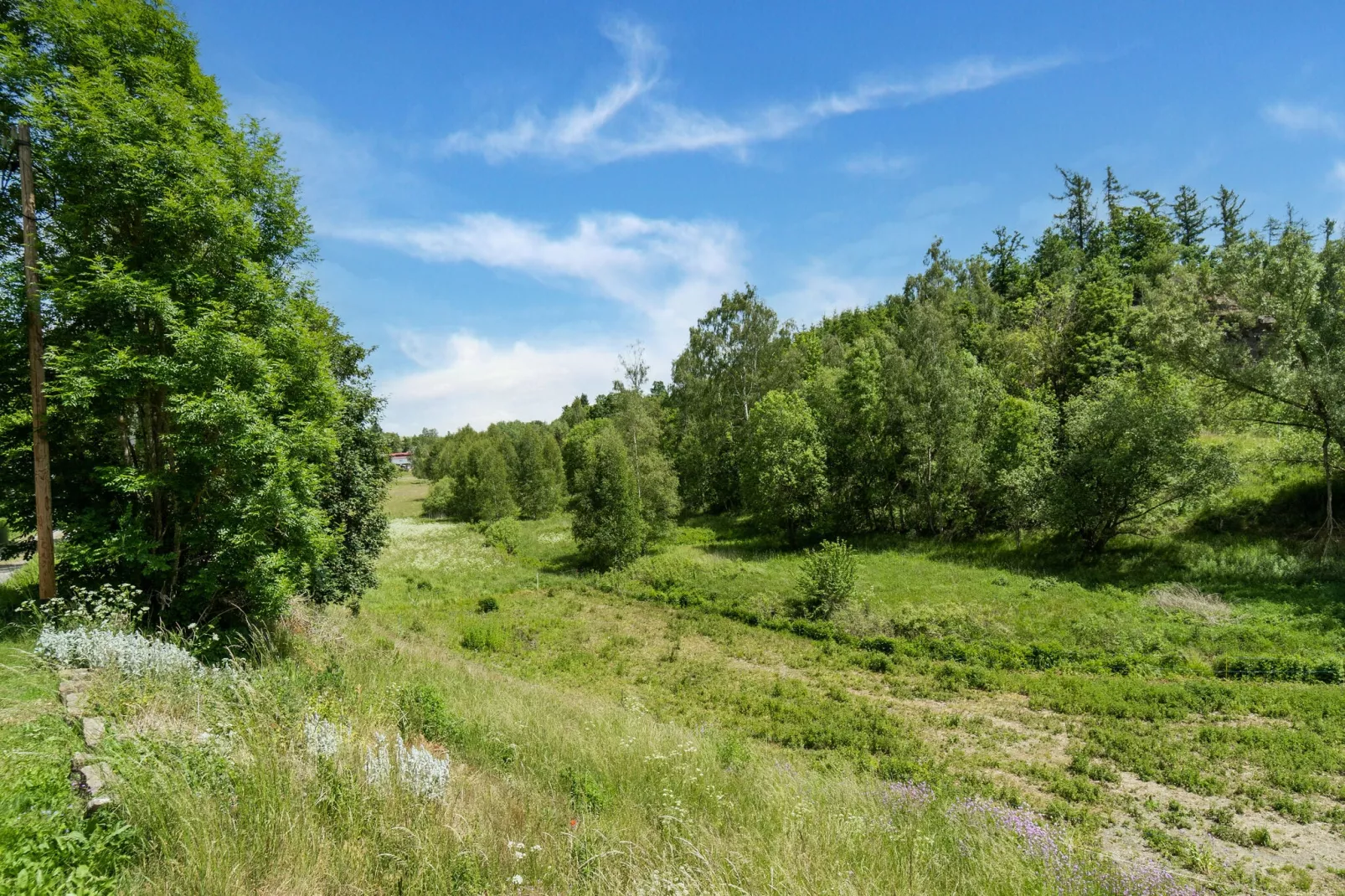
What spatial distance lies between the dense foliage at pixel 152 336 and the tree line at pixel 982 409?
828 inches

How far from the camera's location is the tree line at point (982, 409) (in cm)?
2088

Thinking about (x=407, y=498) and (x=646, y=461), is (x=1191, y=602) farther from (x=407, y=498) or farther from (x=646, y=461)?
(x=407, y=498)

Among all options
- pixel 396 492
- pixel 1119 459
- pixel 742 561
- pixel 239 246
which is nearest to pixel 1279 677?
pixel 1119 459

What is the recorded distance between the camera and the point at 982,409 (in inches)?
1218

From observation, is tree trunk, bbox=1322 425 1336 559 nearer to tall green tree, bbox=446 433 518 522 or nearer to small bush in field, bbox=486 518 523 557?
small bush in field, bbox=486 518 523 557

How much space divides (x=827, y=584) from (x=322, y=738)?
17629 millimetres

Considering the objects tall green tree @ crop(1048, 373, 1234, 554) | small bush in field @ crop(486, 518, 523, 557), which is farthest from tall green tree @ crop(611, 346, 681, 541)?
tall green tree @ crop(1048, 373, 1234, 554)

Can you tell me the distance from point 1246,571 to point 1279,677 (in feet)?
27.1

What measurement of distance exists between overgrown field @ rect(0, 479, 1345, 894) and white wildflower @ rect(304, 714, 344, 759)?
0.04m

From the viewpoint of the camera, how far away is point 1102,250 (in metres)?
61.8

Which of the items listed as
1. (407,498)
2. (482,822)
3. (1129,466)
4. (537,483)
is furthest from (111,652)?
(407,498)

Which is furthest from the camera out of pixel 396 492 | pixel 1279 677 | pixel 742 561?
pixel 396 492

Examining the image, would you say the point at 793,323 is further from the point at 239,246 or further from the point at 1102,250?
the point at 1102,250

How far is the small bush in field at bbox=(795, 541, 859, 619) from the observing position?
1973 cm
